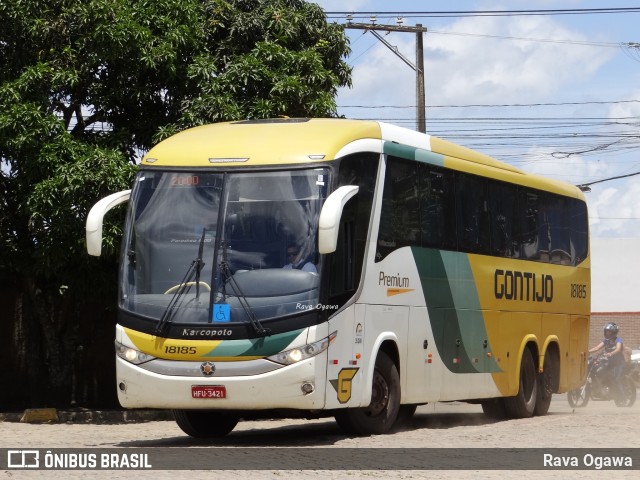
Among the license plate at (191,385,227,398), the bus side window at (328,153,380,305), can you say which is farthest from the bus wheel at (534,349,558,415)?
the license plate at (191,385,227,398)

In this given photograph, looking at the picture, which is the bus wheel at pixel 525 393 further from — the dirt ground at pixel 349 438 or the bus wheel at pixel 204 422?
the bus wheel at pixel 204 422

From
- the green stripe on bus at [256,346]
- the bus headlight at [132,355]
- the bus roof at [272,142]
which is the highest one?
the bus roof at [272,142]

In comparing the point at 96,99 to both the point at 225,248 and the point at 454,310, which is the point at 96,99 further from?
the point at 225,248

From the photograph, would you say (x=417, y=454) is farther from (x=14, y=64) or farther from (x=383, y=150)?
(x=14, y=64)

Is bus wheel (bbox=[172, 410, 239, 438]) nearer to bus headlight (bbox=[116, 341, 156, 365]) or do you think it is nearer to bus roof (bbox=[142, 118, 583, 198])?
bus headlight (bbox=[116, 341, 156, 365])

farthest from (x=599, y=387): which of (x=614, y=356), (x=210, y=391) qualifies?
(x=210, y=391)

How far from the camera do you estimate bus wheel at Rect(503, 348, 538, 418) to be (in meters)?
19.5

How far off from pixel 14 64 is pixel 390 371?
9.45m

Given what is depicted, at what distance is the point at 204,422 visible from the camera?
1565 cm

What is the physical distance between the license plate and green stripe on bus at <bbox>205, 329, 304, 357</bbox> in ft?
1.08

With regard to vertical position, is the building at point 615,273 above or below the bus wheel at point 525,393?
above

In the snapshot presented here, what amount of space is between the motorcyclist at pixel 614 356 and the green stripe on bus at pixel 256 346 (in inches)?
543

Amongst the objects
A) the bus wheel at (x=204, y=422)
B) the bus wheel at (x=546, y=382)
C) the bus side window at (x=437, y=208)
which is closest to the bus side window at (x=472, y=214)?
the bus side window at (x=437, y=208)

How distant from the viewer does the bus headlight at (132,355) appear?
45.1 feet
